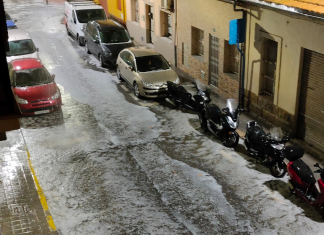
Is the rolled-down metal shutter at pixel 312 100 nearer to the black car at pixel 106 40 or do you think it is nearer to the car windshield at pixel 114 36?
the black car at pixel 106 40

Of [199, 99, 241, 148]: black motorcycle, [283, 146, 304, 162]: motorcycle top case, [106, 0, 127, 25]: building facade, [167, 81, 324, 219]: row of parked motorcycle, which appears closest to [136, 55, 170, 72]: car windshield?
[167, 81, 324, 219]: row of parked motorcycle

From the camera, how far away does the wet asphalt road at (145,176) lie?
909 centimetres

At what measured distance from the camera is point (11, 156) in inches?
478

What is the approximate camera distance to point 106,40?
19984 mm

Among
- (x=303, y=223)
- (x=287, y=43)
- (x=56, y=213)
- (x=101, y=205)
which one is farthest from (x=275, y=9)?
(x=56, y=213)

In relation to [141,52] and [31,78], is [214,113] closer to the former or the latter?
[141,52]

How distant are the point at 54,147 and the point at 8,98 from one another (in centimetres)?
696

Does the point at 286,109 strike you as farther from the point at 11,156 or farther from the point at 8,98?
the point at 8,98

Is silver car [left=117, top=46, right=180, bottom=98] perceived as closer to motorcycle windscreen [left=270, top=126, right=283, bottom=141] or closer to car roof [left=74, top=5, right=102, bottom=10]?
motorcycle windscreen [left=270, top=126, right=283, bottom=141]

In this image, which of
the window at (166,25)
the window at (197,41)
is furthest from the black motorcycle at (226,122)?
the window at (166,25)

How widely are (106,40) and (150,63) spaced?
4.22 m

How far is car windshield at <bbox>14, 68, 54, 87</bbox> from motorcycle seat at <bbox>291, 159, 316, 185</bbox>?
357 inches

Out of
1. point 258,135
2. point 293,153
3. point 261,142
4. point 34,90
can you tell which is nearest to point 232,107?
point 258,135

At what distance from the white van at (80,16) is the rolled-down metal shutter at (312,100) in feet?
44.8
